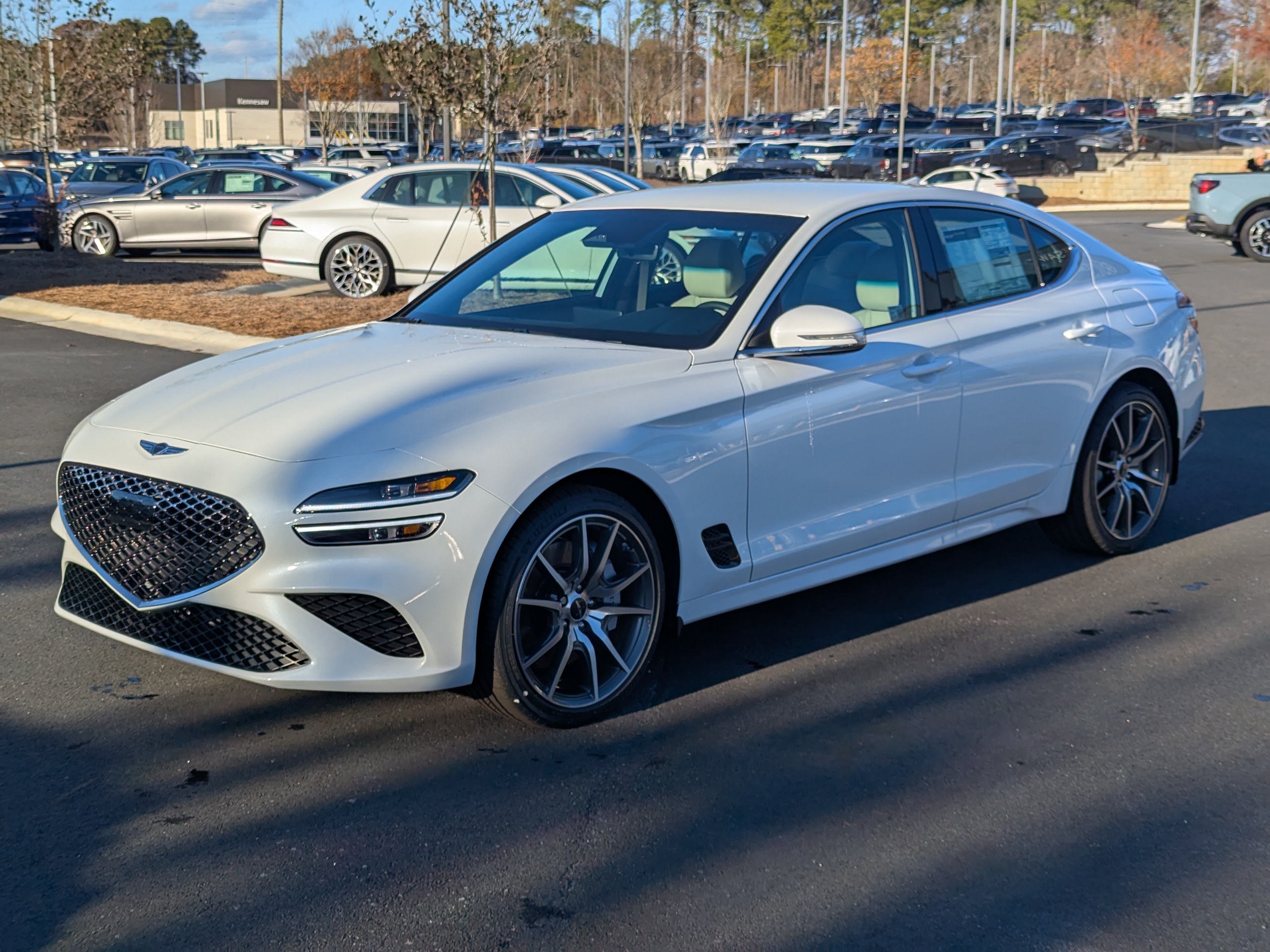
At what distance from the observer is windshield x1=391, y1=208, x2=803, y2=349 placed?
484 cm

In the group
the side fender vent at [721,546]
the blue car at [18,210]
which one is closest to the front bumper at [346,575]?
the side fender vent at [721,546]

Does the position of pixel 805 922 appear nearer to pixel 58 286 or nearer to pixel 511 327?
pixel 511 327

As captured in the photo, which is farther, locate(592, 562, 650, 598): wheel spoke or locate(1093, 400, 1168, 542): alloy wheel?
locate(1093, 400, 1168, 542): alloy wheel

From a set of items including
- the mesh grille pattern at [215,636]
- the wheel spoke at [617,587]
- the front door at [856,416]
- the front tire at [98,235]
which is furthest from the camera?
the front tire at [98,235]

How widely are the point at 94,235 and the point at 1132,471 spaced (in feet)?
62.4

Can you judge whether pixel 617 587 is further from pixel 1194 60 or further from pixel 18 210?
pixel 1194 60

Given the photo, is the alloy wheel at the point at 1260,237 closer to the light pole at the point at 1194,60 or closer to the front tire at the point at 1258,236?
the front tire at the point at 1258,236

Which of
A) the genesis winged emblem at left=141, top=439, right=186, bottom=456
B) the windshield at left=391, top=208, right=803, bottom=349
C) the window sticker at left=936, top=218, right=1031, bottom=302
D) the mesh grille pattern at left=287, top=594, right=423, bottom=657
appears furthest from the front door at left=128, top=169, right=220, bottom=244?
the mesh grille pattern at left=287, top=594, right=423, bottom=657

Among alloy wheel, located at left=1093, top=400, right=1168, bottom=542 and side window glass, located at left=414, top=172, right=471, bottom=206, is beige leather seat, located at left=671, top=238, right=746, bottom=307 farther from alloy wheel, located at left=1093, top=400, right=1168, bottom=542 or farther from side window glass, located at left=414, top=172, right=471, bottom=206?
side window glass, located at left=414, top=172, right=471, bottom=206

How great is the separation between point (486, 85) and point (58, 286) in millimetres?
6319

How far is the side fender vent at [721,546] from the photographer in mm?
4465

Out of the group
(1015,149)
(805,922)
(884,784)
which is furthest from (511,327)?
(1015,149)

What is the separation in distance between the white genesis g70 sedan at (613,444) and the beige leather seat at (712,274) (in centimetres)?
1

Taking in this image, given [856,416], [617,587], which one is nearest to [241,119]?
[856,416]
